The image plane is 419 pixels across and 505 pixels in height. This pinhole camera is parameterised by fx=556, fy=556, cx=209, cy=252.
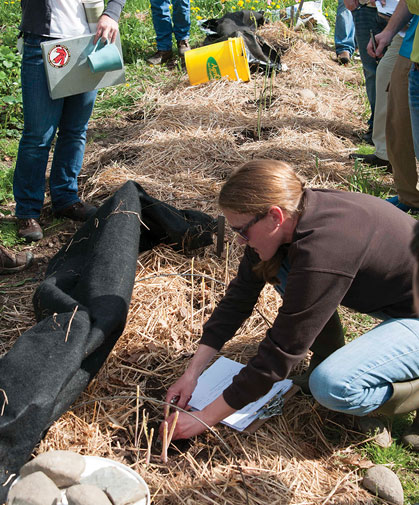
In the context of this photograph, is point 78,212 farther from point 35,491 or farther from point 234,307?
point 35,491

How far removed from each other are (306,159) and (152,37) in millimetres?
3522

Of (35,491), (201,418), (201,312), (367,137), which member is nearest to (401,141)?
(367,137)

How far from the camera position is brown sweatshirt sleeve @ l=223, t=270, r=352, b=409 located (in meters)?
1.85

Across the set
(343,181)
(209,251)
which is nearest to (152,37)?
(343,181)

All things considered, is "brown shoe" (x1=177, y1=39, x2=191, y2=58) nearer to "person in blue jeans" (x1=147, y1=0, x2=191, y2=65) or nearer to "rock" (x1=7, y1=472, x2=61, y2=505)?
"person in blue jeans" (x1=147, y1=0, x2=191, y2=65)

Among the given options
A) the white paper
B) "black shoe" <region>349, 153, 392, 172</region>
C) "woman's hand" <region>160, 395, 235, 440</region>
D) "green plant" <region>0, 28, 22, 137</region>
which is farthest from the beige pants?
"green plant" <region>0, 28, 22, 137</region>

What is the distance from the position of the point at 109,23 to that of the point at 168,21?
10.7 feet

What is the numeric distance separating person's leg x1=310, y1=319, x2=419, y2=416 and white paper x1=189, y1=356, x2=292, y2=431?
34cm

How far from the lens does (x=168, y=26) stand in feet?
21.1

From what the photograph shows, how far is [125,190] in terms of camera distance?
3008 mm

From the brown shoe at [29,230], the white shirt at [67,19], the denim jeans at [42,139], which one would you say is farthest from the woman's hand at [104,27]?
the brown shoe at [29,230]

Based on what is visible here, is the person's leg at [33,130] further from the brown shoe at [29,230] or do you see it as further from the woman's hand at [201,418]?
the woman's hand at [201,418]

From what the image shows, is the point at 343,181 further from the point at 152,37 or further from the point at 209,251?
the point at 152,37

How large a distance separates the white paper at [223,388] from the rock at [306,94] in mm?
3916
